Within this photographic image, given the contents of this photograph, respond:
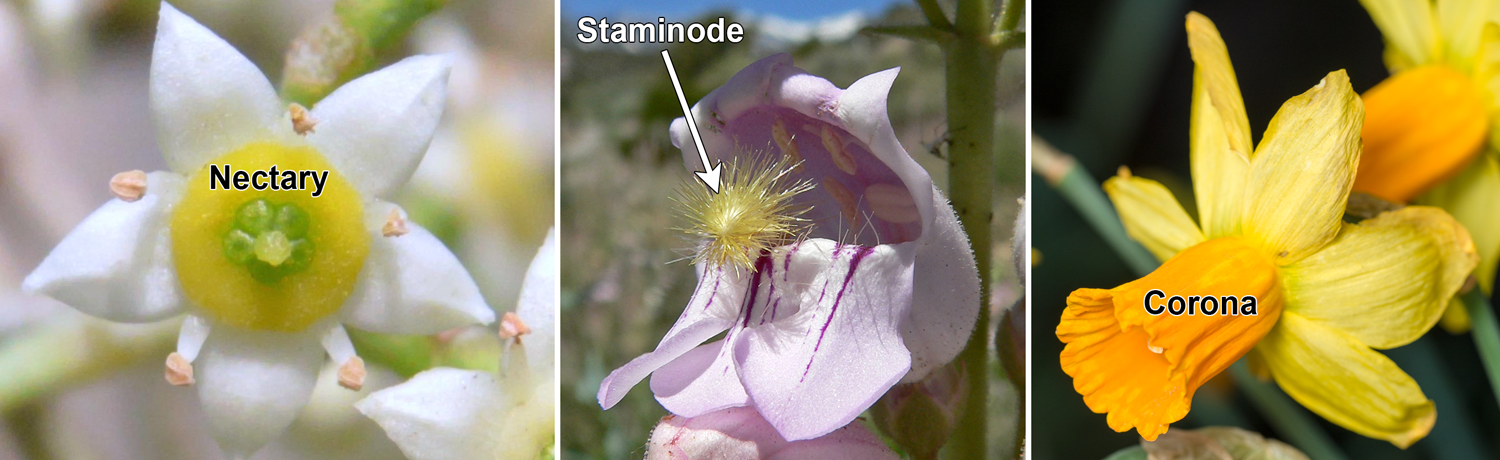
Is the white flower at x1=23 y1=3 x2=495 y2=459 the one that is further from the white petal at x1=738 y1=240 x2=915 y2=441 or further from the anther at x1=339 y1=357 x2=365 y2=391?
the white petal at x1=738 y1=240 x2=915 y2=441

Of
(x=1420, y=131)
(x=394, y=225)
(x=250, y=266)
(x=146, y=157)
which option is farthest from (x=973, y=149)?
(x=146, y=157)

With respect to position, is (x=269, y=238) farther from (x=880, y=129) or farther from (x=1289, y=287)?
(x=1289, y=287)

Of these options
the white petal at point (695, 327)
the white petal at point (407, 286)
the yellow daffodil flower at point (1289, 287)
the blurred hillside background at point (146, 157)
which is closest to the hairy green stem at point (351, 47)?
the blurred hillside background at point (146, 157)

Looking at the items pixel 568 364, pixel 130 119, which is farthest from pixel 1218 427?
pixel 130 119

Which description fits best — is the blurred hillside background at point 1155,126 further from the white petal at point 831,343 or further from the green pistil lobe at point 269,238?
the green pistil lobe at point 269,238

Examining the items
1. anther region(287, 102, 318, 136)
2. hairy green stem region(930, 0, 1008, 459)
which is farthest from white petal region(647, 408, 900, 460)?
anther region(287, 102, 318, 136)

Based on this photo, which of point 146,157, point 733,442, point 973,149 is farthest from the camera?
point 146,157
